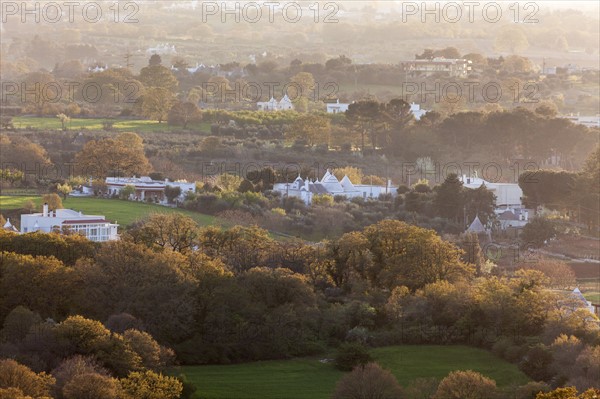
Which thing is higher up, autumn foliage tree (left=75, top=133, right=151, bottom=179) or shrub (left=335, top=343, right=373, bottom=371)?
→ autumn foliage tree (left=75, top=133, right=151, bottom=179)

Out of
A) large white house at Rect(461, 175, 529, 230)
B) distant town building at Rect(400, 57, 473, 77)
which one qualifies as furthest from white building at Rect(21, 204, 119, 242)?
distant town building at Rect(400, 57, 473, 77)

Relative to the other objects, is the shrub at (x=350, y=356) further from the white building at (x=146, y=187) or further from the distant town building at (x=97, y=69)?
the distant town building at (x=97, y=69)

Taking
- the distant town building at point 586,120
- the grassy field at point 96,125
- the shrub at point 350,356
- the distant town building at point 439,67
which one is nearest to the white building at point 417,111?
the distant town building at point 586,120

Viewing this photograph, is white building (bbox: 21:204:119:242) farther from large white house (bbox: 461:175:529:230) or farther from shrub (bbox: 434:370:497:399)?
shrub (bbox: 434:370:497:399)

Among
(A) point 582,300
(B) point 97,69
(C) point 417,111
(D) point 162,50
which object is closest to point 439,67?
(C) point 417,111

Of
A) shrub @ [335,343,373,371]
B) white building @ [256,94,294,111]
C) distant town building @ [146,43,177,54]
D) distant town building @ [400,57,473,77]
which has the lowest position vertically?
shrub @ [335,343,373,371]

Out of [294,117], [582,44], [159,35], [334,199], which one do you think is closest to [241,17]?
[159,35]

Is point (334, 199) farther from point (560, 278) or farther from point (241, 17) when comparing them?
point (241, 17)
